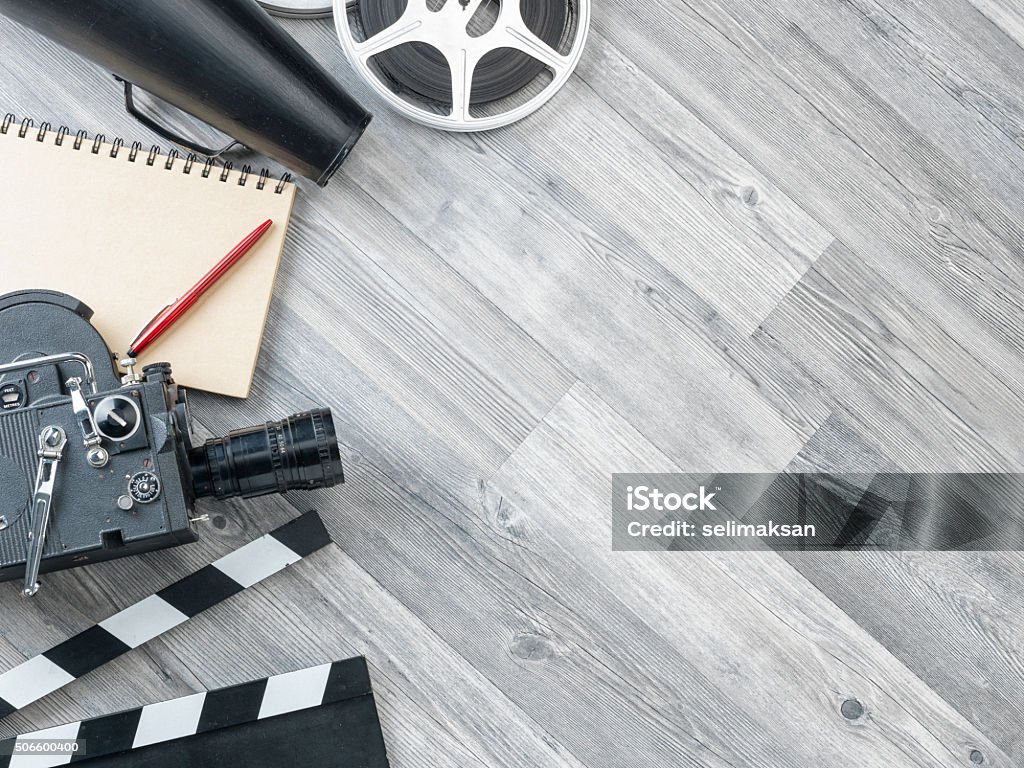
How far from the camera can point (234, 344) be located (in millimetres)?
1012

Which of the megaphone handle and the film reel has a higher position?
the film reel

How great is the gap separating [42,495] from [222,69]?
0.46m

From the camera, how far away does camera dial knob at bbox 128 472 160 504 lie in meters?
0.85

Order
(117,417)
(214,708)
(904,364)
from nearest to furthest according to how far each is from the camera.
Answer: (117,417)
(214,708)
(904,364)

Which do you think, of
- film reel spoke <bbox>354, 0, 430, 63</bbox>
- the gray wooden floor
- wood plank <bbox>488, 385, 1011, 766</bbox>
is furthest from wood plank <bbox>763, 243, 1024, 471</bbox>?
film reel spoke <bbox>354, 0, 430, 63</bbox>

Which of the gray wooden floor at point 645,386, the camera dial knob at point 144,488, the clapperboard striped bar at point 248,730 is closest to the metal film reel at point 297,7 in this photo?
the gray wooden floor at point 645,386

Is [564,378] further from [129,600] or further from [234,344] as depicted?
[129,600]

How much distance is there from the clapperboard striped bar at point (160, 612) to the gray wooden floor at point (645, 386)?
0.06 feet

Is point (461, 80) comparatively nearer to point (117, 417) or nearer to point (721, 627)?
point (117, 417)

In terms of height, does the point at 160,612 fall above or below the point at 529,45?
below

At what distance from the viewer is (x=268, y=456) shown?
0.90m

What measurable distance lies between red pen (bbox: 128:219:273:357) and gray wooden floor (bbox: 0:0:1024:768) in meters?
0.07

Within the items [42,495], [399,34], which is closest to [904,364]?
[399,34]

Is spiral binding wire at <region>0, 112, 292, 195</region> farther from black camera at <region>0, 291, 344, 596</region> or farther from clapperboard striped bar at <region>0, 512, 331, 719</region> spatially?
clapperboard striped bar at <region>0, 512, 331, 719</region>
